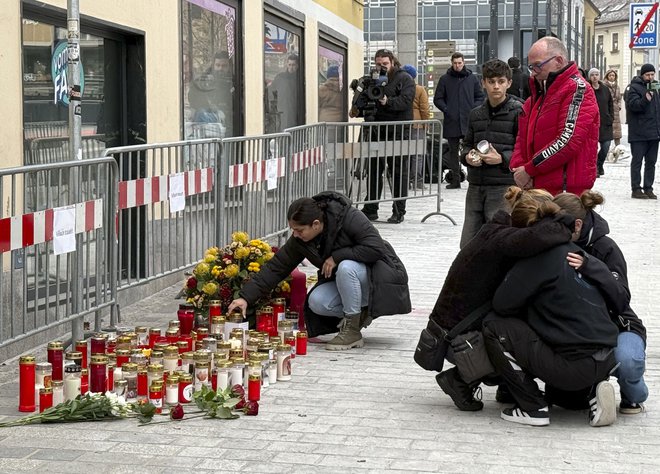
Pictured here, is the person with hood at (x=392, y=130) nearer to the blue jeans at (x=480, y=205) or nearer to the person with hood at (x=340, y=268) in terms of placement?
the blue jeans at (x=480, y=205)

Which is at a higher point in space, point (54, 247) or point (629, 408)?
point (54, 247)

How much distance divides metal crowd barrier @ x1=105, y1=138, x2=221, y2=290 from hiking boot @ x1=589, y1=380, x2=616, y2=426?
11.0 feet

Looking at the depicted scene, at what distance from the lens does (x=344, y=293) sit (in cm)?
793

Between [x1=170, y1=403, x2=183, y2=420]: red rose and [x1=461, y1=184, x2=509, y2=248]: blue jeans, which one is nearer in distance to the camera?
[x1=170, y1=403, x2=183, y2=420]: red rose

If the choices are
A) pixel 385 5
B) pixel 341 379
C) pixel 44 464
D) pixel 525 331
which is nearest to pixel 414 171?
pixel 341 379

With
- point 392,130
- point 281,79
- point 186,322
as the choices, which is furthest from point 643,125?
point 186,322

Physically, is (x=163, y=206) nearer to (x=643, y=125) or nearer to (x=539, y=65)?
(x=539, y=65)

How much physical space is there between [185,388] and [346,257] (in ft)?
6.27

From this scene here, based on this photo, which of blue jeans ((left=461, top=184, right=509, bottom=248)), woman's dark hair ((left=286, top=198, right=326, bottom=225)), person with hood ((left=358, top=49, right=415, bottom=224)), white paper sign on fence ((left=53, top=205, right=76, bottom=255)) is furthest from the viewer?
person with hood ((left=358, top=49, right=415, bottom=224))

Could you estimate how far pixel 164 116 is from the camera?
1082 cm

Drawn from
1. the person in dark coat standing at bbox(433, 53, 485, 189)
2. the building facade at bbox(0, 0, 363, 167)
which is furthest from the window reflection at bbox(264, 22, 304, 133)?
the person in dark coat standing at bbox(433, 53, 485, 189)

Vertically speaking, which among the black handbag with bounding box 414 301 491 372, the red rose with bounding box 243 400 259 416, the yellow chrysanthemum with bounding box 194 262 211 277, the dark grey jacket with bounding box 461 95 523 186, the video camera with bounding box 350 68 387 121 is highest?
the video camera with bounding box 350 68 387 121

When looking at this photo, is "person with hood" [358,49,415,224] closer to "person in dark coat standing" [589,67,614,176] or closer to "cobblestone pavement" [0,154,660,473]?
"person in dark coat standing" [589,67,614,176]

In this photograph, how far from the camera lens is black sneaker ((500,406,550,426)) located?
6070 mm
